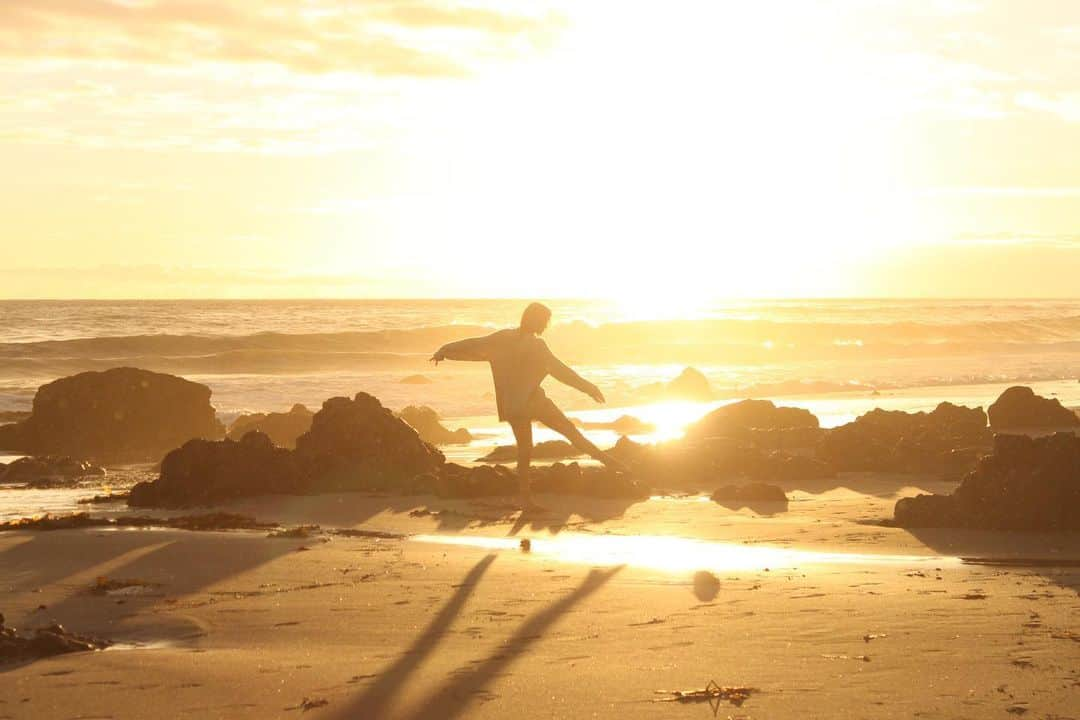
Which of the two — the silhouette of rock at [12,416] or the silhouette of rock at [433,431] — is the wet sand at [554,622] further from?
the silhouette of rock at [12,416]

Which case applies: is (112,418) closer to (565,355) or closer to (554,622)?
(554,622)

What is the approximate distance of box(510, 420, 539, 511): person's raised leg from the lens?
1170 cm

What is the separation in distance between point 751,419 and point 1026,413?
3905 millimetres

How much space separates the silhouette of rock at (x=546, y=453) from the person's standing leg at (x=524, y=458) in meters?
4.31

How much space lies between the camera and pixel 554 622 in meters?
6.57

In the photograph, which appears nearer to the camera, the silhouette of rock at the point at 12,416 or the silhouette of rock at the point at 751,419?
the silhouette of rock at the point at 751,419

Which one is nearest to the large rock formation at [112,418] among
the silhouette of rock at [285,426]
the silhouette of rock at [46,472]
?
the silhouette of rock at [285,426]

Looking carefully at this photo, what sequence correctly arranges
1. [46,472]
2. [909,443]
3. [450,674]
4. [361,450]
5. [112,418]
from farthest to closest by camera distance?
[112,418] < [46,472] < [909,443] < [361,450] < [450,674]

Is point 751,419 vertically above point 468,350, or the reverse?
point 468,350

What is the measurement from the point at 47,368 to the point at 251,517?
125ft

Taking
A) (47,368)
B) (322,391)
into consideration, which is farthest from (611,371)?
(47,368)

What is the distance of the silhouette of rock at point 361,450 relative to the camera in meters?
13.5

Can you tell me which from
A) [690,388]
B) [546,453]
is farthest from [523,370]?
[690,388]

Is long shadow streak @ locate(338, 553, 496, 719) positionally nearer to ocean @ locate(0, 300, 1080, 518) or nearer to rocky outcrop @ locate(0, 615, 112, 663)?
rocky outcrop @ locate(0, 615, 112, 663)
